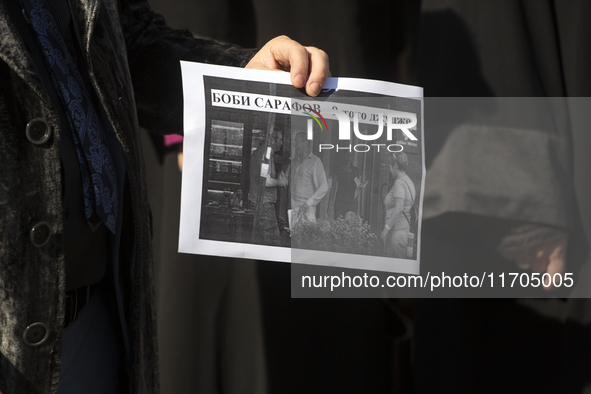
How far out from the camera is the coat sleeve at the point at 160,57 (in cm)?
64

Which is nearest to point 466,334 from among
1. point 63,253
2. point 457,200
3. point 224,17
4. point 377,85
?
point 457,200

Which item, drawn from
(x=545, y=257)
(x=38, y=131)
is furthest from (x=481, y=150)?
(x=38, y=131)

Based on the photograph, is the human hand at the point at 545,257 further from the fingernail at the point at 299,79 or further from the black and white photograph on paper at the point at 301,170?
the fingernail at the point at 299,79

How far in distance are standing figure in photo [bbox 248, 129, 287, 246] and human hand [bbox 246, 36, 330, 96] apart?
0.27 feet

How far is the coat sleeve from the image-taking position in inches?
25.2

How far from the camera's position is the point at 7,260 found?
381 millimetres

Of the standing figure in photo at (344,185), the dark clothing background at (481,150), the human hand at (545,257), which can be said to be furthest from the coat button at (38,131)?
the human hand at (545,257)

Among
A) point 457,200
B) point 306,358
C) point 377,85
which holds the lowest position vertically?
point 306,358

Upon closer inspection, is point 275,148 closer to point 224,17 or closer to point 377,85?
point 377,85

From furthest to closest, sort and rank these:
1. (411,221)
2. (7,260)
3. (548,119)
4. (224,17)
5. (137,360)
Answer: (224,17) < (548,119) < (411,221) < (137,360) < (7,260)

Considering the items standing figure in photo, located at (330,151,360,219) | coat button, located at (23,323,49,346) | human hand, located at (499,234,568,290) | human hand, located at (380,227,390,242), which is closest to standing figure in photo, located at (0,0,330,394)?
coat button, located at (23,323,49,346)

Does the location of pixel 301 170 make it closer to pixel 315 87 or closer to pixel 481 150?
pixel 315 87

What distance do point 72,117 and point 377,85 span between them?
1.38 feet

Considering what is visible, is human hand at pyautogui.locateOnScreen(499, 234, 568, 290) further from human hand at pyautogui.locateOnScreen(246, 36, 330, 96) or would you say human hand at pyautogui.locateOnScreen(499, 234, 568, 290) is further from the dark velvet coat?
the dark velvet coat
